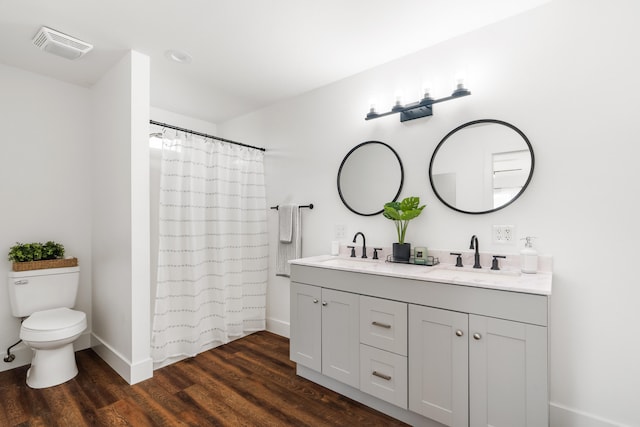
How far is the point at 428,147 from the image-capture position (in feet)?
7.32

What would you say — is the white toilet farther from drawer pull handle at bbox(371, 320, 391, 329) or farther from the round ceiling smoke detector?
drawer pull handle at bbox(371, 320, 391, 329)

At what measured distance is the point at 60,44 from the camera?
2.06m

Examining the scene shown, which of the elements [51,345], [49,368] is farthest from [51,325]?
[49,368]

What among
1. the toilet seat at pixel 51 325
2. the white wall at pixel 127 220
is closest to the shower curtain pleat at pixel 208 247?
the white wall at pixel 127 220

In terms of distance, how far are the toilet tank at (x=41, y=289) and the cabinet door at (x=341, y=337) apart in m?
2.19

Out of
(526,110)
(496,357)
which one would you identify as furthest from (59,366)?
(526,110)

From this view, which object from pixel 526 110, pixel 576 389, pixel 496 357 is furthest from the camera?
pixel 526 110

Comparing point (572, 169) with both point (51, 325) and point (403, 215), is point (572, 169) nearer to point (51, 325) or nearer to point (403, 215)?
point (403, 215)

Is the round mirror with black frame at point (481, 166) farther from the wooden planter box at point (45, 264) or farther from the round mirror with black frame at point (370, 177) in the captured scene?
the wooden planter box at point (45, 264)

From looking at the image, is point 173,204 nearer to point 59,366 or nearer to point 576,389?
point 59,366

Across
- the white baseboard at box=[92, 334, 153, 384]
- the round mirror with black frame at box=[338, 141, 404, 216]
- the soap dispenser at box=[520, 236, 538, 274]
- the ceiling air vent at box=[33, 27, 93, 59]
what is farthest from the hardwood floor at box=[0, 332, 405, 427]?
the ceiling air vent at box=[33, 27, 93, 59]

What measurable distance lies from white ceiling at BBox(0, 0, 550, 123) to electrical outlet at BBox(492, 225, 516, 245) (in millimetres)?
1306

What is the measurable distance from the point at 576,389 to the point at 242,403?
1965mm

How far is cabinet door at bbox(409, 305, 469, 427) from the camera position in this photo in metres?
1.58
